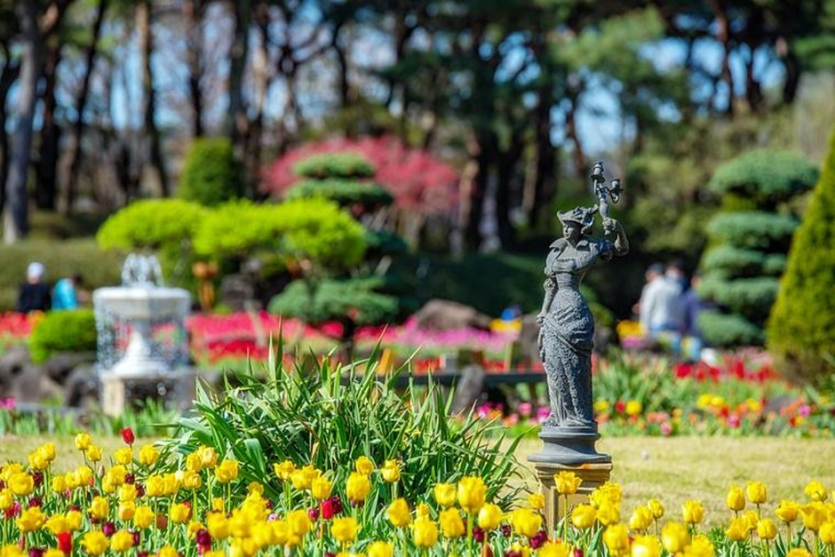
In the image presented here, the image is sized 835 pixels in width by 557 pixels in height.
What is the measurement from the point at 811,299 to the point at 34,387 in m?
8.79

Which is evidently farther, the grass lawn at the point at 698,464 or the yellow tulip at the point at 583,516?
the grass lawn at the point at 698,464

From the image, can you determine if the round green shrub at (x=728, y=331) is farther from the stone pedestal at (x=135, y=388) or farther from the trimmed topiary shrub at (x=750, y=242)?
the stone pedestal at (x=135, y=388)

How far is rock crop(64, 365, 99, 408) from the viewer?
1398cm

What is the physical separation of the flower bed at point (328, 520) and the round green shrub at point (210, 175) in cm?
2075

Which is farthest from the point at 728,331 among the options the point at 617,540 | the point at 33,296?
the point at 617,540

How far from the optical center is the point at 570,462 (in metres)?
5.65

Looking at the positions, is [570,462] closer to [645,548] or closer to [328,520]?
[328,520]

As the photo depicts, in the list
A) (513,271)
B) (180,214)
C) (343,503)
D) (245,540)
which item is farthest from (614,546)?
(513,271)

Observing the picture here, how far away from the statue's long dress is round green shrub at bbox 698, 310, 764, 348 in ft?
45.2

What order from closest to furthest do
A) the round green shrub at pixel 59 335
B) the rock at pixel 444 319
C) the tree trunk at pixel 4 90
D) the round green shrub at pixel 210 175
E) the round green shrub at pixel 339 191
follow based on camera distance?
the round green shrub at pixel 59 335 < the round green shrub at pixel 339 191 < the rock at pixel 444 319 < the round green shrub at pixel 210 175 < the tree trunk at pixel 4 90

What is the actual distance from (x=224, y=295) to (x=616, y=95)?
37.2ft

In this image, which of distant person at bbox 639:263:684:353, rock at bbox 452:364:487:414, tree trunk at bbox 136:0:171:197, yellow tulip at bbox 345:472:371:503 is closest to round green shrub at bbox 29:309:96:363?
rock at bbox 452:364:487:414

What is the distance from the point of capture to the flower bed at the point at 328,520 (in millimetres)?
3570

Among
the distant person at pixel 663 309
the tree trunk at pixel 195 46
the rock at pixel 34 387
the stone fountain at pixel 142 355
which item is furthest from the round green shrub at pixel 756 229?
the tree trunk at pixel 195 46
